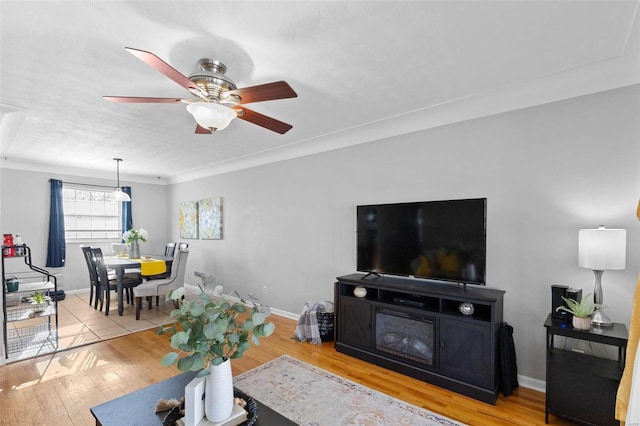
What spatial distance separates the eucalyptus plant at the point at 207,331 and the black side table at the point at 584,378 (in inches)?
82.5

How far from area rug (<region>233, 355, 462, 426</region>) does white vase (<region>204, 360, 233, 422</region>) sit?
1048mm

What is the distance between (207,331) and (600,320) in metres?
2.56

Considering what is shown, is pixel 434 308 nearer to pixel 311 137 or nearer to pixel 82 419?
pixel 311 137

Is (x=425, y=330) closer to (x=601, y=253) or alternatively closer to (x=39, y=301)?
(x=601, y=253)

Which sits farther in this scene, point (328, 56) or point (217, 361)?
point (328, 56)

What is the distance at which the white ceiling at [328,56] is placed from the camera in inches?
66.1

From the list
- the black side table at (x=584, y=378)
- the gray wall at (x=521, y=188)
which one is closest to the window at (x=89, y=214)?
the gray wall at (x=521, y=188)

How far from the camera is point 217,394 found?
138 cm

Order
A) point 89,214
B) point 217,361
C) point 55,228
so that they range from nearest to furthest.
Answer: point 217,361
point 55,228
point 89,214

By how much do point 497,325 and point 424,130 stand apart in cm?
197

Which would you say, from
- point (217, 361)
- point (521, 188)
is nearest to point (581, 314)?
point (521, 188)

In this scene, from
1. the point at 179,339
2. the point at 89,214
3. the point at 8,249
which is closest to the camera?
the point at 179,339

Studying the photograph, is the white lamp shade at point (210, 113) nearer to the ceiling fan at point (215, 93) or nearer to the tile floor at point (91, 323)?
the ceiling fan at point (215, 93)

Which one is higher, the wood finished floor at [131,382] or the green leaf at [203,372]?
A: the green leaf at [203,372]
